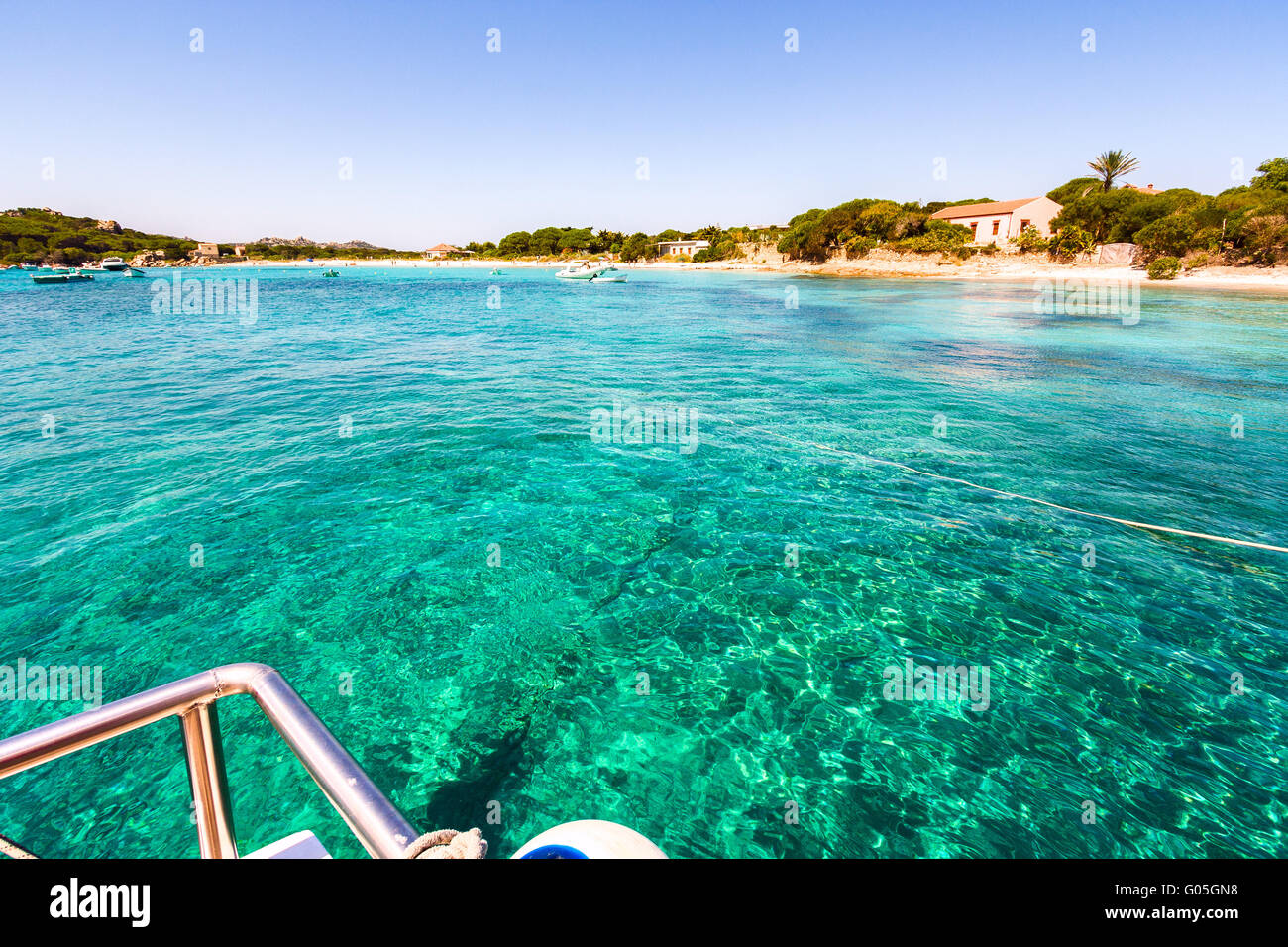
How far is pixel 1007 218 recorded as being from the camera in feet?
325

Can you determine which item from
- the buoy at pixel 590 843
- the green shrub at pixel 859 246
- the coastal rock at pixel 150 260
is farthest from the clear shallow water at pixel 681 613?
the coastal rock at pixel 150 260

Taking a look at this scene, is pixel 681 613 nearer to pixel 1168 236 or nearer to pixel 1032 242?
pixel 1168 236

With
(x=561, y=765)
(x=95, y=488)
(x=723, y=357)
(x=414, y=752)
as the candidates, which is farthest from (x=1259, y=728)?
(x=723, y=357)

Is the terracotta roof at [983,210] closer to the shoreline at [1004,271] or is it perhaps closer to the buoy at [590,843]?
the shoreline at [1004,271]

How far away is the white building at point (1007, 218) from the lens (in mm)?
96562

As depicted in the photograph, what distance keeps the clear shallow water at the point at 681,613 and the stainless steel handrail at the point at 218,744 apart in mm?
2772

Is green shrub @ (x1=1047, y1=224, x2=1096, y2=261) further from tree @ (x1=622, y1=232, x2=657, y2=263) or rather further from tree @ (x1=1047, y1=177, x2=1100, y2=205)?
tree @ (x1=622, y1=232, x2=657, y2=263)

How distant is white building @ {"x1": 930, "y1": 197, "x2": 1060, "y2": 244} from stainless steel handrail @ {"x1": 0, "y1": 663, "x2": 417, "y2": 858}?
4664 inches

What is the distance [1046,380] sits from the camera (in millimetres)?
19000

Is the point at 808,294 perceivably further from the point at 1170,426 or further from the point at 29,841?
the point at 29,841

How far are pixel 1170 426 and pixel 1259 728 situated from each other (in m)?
12.1

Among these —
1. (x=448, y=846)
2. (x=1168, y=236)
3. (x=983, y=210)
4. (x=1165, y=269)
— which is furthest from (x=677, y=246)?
(x=448, y=846)

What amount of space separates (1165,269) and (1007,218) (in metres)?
40.2

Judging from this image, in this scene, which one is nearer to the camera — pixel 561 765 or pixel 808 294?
pixel 561 765
